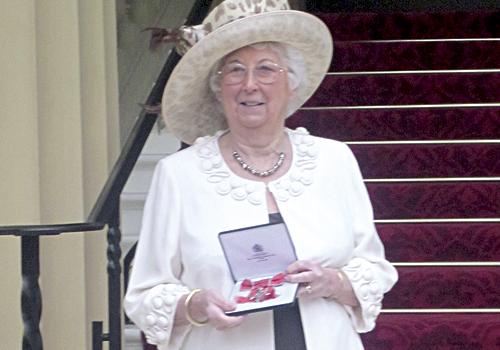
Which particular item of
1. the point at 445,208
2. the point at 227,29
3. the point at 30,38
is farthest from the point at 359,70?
the point at 227,29

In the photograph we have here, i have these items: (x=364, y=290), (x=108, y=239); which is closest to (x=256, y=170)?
(x=364, y=290)

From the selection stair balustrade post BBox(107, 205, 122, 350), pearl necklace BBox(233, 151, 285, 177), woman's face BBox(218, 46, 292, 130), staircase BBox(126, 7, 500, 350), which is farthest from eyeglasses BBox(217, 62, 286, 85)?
staircase BBox(126, 7, 500, 350)

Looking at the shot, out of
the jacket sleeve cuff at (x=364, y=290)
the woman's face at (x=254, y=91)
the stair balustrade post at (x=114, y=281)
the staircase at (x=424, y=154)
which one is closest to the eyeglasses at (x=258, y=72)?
the woman's face at (x=254, y=91)

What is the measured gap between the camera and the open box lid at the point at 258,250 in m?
2.22

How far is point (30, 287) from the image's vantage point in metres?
2.80

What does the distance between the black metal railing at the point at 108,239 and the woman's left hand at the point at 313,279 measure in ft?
2.59

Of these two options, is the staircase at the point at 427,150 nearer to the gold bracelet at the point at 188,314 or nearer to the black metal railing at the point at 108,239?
the black metal railing at the point at 108,239

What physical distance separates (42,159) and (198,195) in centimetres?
136

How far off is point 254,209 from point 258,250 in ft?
0.45

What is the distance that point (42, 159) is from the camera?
360 cm

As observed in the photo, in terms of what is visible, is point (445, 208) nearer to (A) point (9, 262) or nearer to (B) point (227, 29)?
(A) point (9, 262)

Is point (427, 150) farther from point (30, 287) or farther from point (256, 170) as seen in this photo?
point (256, 170)

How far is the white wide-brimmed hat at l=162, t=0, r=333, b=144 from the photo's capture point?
92.0 inches

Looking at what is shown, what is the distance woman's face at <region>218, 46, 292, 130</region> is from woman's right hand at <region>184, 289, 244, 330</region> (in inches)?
14.3
